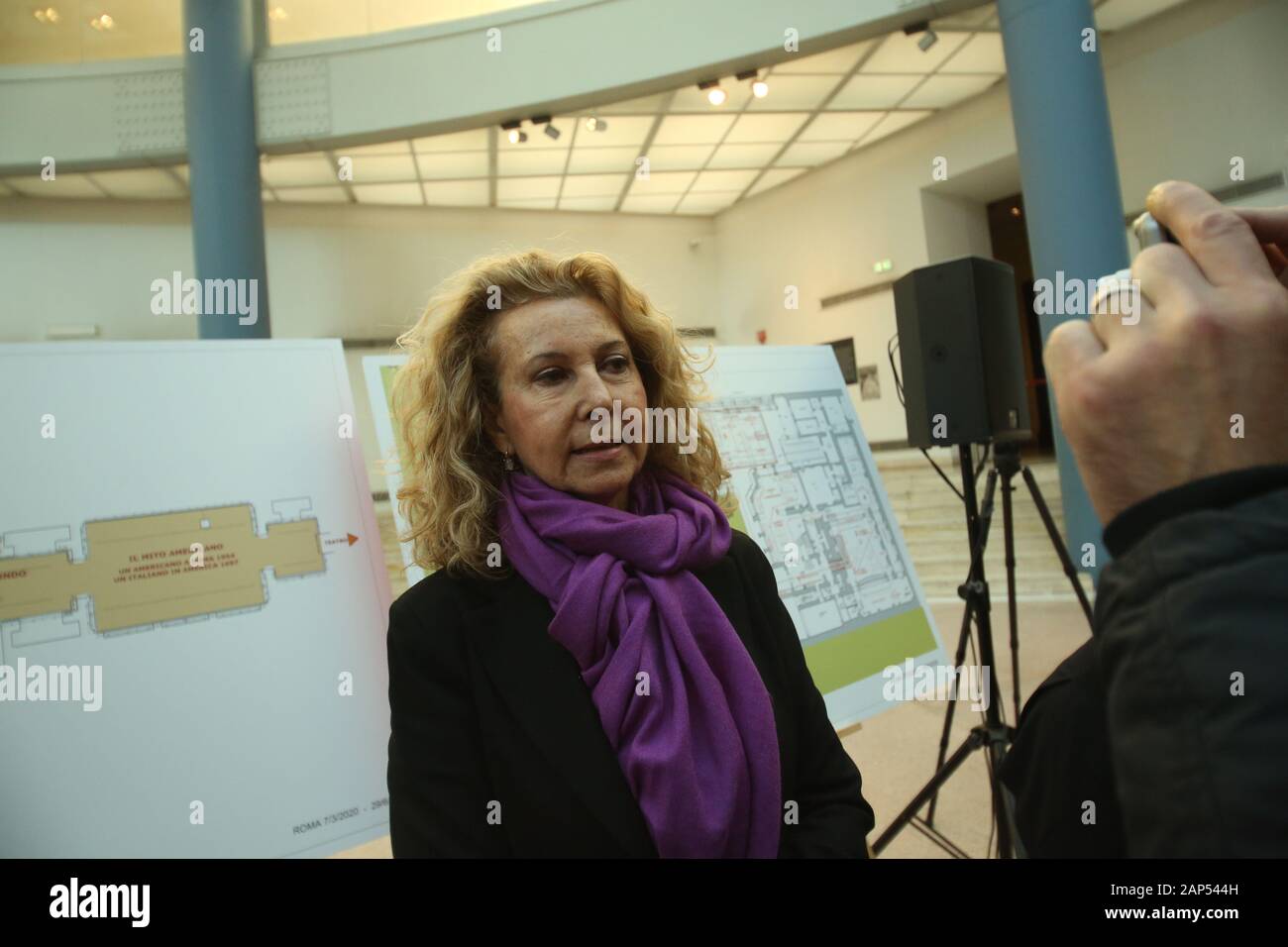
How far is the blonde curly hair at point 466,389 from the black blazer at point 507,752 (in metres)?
0.11

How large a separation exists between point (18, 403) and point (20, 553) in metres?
0.26

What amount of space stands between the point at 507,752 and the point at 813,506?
1.18 meters

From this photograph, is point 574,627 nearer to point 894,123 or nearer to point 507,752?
point 507,752

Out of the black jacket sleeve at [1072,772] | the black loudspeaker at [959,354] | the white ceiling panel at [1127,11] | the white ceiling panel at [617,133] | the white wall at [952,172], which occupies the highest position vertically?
the white ceiling panel at [617,133]

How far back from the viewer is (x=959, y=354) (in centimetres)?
206

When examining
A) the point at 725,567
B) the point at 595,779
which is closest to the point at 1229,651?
the point at 595,779

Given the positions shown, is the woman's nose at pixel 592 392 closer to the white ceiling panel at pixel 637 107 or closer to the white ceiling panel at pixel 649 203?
the white ceiling panel at pixel 637 107

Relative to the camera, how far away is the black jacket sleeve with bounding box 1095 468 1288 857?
367mm

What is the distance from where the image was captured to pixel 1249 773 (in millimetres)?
364

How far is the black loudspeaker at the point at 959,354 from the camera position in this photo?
2031mm

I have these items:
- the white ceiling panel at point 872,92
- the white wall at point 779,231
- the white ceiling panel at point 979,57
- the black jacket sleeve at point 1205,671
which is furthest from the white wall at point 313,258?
the black jacket sleeve at point 1205,671
